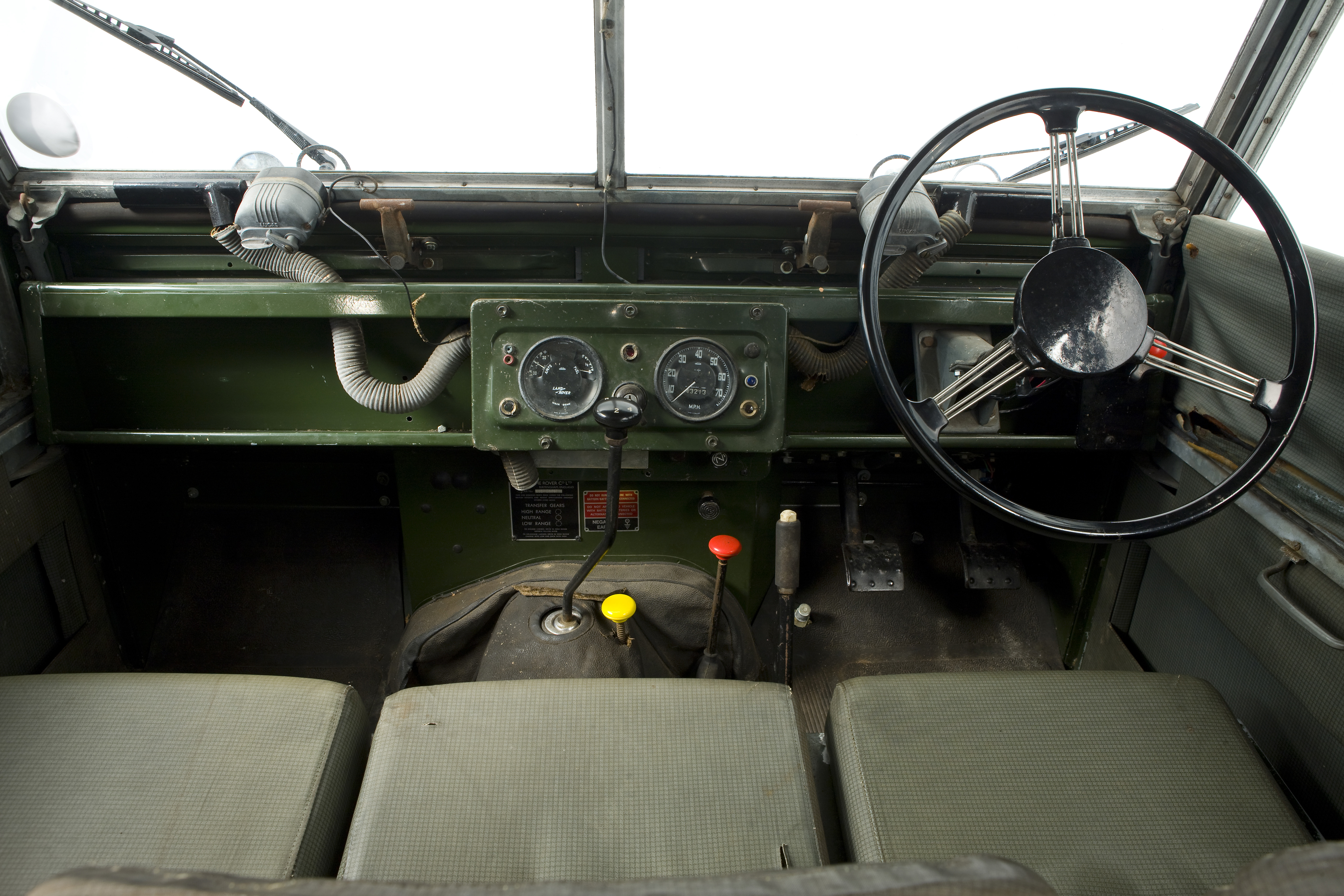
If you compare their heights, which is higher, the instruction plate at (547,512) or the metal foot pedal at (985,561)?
the instruction plate at (547,512)

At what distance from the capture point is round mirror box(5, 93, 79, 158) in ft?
5.35

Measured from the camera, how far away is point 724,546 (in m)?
1.74

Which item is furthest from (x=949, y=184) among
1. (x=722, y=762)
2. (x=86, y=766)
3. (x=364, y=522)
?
(x=86, y=766)

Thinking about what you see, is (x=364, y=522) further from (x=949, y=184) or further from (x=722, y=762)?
(x=949, y=184)

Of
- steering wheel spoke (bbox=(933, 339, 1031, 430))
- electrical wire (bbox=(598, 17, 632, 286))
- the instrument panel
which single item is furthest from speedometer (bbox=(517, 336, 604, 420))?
steering wheel spoke (bbox=(933, 339, 1031, 430))

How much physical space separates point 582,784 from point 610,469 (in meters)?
0.64

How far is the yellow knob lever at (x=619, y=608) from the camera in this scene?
1.64 metres

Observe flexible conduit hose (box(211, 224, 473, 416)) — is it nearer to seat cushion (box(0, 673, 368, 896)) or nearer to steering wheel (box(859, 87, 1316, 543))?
seat cushion (box(0, 673, 368, 896))

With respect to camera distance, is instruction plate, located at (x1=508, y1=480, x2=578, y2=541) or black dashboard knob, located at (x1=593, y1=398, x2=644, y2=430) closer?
black dashboard knob, located at (x1=593, y1=398, x2=644, y2=430)

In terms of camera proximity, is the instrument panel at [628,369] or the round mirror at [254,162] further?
the round mirror at [254,162]

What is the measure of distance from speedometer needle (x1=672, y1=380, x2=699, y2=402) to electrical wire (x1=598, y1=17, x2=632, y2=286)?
0.89 ft

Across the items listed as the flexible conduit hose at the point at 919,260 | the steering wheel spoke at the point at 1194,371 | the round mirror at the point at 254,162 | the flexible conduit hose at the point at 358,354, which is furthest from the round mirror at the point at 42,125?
the steering wheel spoke at the point at 1194,371

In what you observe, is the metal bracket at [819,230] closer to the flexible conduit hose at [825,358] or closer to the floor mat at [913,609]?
the flexible conduit hose at [825,358]

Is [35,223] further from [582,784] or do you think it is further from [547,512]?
[582,784]
